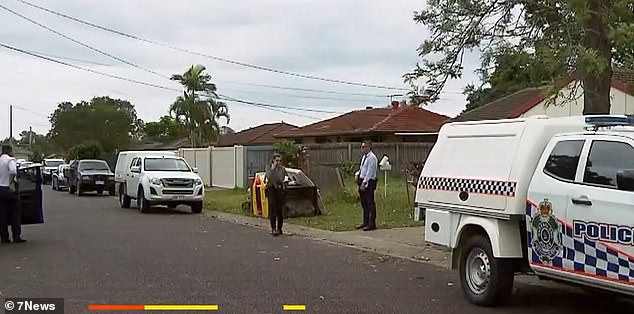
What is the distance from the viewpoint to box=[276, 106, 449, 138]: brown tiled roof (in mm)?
Result: 46219

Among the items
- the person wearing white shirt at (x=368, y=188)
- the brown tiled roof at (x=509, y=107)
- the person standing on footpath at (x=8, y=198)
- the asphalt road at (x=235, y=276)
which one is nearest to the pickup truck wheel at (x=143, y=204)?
the asphalt road at (x=235, y=276)

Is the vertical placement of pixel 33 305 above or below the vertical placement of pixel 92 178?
below

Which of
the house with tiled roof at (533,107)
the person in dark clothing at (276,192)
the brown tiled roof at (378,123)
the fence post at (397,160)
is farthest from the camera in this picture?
the brown tiled roof at (378,123)

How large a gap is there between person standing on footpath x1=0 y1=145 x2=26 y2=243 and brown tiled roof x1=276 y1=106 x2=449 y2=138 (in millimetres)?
30081

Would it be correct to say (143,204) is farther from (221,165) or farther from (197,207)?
(221,165)

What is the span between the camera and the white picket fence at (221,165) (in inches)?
1453

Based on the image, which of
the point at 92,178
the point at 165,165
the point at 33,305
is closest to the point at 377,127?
the point at 92,178

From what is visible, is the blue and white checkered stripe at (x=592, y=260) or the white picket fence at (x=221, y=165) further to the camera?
the white picket fence at (x=221, y=165)

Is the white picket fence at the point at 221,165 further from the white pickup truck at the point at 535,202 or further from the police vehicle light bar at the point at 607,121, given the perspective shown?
the police vehicle light bar at the point at 607,121

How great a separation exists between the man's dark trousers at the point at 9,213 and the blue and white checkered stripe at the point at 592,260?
1025 cm

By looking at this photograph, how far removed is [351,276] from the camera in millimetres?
12055

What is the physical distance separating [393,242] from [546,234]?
7253mm

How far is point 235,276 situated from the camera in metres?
11.9

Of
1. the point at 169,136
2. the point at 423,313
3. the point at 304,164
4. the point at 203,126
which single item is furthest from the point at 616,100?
the point at 169,136
